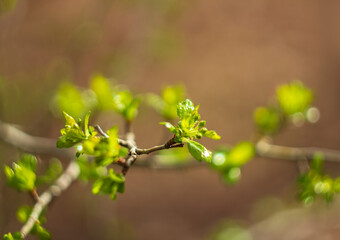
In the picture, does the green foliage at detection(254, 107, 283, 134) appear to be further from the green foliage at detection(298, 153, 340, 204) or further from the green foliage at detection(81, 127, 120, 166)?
the green foliage at detection(81, 127, 120, 166)

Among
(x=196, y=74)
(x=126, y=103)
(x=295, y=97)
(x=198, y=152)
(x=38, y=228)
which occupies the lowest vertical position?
(x=38, y=228)

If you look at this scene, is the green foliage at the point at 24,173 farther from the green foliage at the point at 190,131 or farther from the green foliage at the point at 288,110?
the green foliage at the point at 288,110

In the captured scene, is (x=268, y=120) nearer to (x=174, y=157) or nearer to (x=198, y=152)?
(x=174, y=157)

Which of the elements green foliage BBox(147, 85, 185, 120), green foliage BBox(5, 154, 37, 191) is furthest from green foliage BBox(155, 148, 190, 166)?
green foliage BBox(5, 154, 37, 191)

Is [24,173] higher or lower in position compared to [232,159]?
lower

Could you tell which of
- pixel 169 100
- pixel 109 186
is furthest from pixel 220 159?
pixel 109 186

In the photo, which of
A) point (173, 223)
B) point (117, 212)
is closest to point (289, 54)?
point (173, 223)

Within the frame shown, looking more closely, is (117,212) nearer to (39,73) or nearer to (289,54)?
(39,73)
